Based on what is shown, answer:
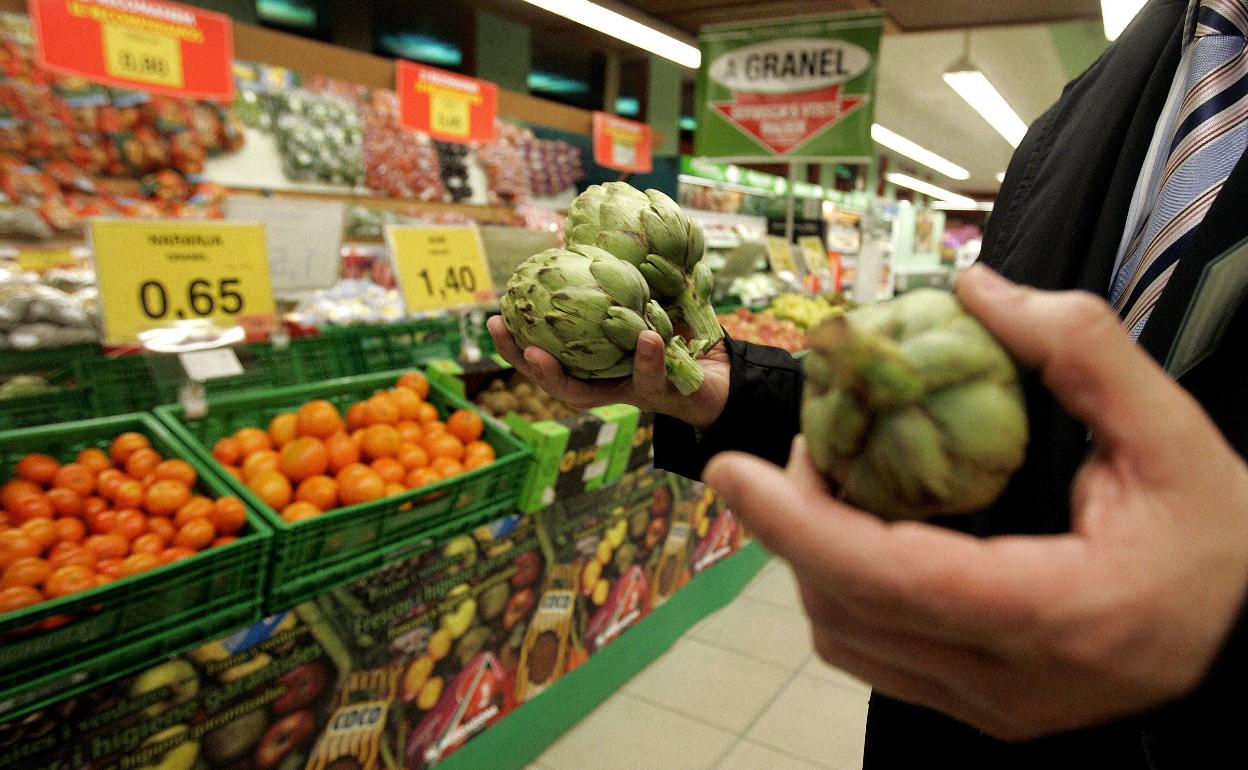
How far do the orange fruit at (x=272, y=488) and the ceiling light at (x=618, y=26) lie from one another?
3.03 m

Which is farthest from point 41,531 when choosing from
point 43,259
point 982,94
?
point 982,94

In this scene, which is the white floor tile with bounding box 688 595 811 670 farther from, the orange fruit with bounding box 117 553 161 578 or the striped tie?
the striped tie

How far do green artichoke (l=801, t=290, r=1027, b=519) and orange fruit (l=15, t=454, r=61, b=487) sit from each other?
1851mm

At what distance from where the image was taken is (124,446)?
1.83 metres

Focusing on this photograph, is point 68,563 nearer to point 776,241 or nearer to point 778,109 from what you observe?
point 778,109

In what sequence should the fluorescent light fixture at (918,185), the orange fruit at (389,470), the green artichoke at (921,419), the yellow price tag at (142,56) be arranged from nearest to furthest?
the green artichoke at (921,419) < the orange fruit at (389,470) < the yellow price tag at (142,56) < the fluorescent light fixture at (918,185)

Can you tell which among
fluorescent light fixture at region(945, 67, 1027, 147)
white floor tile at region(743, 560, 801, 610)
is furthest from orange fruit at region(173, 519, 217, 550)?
fluorescent light fixture at region(945, 67, 1027, 147)

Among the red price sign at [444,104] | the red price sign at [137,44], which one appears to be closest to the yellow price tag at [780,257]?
the red price sign at [444,104]

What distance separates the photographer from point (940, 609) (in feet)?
1.47

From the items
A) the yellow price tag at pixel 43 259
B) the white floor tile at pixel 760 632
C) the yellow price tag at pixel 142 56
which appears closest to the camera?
the yellow price tag at pixel 43 259

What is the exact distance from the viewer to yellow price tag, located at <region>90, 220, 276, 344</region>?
184 cm

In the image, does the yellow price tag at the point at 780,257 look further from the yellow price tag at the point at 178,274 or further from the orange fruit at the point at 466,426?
the yellow price tag at the point at 178,274

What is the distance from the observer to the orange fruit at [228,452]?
6.33 feet

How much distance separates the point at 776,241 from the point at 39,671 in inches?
209
